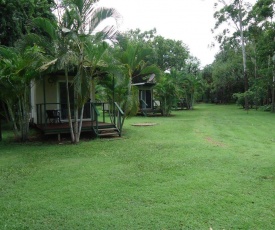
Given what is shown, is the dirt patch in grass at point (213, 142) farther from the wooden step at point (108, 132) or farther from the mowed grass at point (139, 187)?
the wooden step at point (108, 132)

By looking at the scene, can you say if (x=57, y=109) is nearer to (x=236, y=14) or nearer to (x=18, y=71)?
(x=18, y=71)

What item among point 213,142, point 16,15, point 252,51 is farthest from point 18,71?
point 252,51

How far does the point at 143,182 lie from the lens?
15.6 ft

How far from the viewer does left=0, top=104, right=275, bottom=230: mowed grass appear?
3.31m

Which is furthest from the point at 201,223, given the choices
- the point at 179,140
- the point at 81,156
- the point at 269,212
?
the point at 179,140

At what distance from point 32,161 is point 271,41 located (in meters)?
18.4

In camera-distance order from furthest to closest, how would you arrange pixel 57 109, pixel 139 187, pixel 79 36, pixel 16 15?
1. pixel 57 109
2. pixel 16 15
3. pixel 79 36
4. pixel 139 187

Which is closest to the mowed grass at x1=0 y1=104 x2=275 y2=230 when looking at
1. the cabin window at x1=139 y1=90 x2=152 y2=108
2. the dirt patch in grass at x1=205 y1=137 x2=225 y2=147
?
the dirt patch in grass at x1=205 y1=137 x2=225 y2=147

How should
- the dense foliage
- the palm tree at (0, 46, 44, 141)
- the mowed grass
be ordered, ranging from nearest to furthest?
the mowed grass
the palm tree at (0, 46, 44, 141)
the dense foliage

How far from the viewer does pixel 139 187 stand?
4500 millimetres

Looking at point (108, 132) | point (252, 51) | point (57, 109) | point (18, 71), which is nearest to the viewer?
point (18, 71)

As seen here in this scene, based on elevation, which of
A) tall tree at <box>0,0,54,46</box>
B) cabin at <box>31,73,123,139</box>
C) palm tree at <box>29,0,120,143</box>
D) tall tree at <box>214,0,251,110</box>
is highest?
tall tree at <box>214,0,251,110</box>

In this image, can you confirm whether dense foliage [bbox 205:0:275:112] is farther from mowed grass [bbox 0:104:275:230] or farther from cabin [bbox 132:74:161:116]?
mowed grass [bbox 0:104:275:230]

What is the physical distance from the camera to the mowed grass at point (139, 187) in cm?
331
